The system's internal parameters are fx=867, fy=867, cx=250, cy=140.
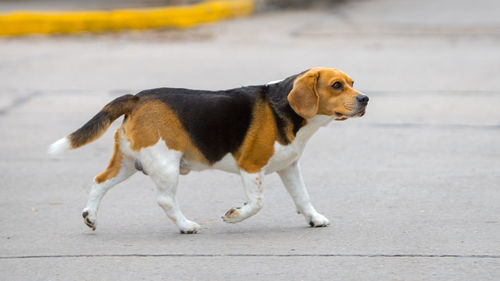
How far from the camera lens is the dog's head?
16.6ft

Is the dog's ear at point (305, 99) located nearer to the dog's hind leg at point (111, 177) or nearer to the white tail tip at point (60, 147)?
the dog's hind leg at point (111, 177)

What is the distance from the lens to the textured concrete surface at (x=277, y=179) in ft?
15.7

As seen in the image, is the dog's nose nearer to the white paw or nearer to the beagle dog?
the beagle dog

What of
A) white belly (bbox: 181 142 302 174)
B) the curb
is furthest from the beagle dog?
the curb

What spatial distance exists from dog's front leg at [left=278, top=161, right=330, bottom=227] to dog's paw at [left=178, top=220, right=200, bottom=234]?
63 centimetres

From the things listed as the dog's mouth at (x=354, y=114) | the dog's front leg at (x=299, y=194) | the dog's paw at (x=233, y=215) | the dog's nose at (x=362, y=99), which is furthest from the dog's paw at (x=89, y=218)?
the dog's nose at (x=362, y=99)

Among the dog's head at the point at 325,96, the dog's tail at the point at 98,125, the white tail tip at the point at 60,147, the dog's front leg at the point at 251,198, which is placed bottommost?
the dog's front leg at the point at 251,198

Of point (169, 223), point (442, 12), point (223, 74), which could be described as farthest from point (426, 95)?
point (442, 12)

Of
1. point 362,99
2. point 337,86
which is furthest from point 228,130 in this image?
point 362,99

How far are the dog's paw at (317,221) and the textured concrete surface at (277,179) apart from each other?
6 cm

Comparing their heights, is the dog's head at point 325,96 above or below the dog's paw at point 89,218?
above

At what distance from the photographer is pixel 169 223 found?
5641mm

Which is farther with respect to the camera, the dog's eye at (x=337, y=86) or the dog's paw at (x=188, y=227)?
the dog's paw at (x=188, y=227)

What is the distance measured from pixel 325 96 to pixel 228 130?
62 centimetres
